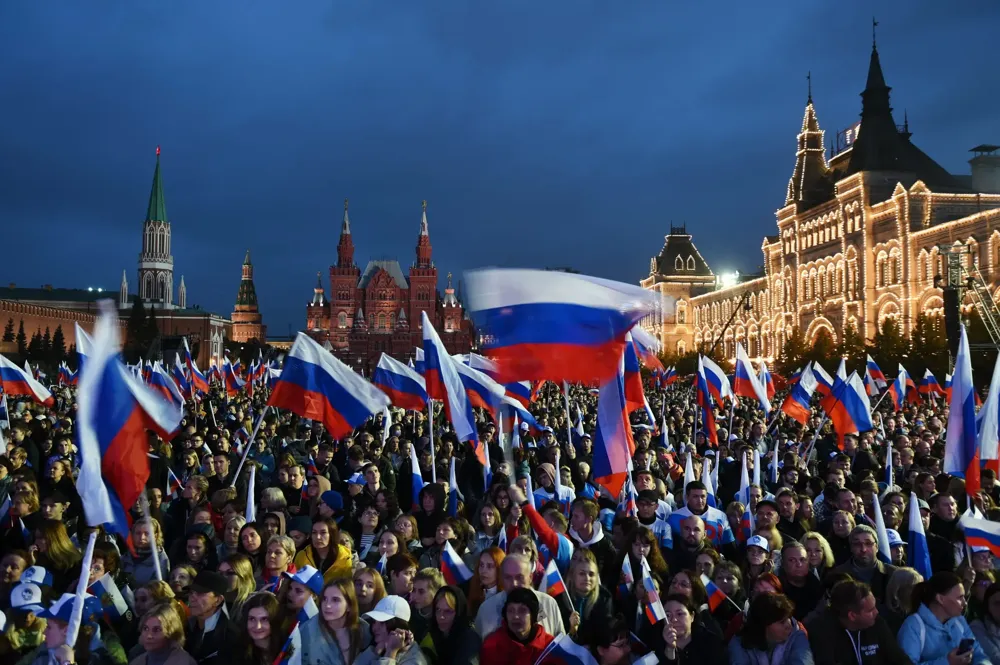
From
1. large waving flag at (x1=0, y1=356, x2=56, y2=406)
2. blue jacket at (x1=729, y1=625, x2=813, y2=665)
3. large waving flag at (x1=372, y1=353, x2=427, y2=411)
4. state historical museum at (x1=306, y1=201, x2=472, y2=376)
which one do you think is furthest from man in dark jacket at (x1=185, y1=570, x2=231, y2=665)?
state historical museum at (x1=306, y1=201, x2=472, y2=376)

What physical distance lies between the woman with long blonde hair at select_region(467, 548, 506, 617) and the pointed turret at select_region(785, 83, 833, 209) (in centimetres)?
6929

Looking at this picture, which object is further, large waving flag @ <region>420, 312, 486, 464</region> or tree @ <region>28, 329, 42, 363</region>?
tree @ <region>28, 329, 42, 363</region>

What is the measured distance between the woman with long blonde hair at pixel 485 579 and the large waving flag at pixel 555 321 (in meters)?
1.60

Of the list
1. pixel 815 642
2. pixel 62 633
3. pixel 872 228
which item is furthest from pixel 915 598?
pixel 872 228

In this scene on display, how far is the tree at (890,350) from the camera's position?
129 feet

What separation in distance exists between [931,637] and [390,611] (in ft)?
8.88

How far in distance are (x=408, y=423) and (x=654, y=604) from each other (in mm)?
14823

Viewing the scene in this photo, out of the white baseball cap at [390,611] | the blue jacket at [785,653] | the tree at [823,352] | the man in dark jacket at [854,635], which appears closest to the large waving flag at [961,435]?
the man in dark jacket at [854,635]

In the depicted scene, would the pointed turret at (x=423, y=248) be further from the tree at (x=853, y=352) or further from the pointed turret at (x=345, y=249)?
the tree at (x=853, y=352)

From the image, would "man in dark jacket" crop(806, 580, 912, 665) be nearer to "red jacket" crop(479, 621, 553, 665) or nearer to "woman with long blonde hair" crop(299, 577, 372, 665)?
"red jacket" crop(479, 621, 553, 665)

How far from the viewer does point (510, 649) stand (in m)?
4.30

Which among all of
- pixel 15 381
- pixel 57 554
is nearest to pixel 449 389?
pixel 57 554

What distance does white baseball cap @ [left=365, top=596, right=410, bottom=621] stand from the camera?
430cm

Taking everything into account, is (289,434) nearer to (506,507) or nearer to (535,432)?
(535,432)
